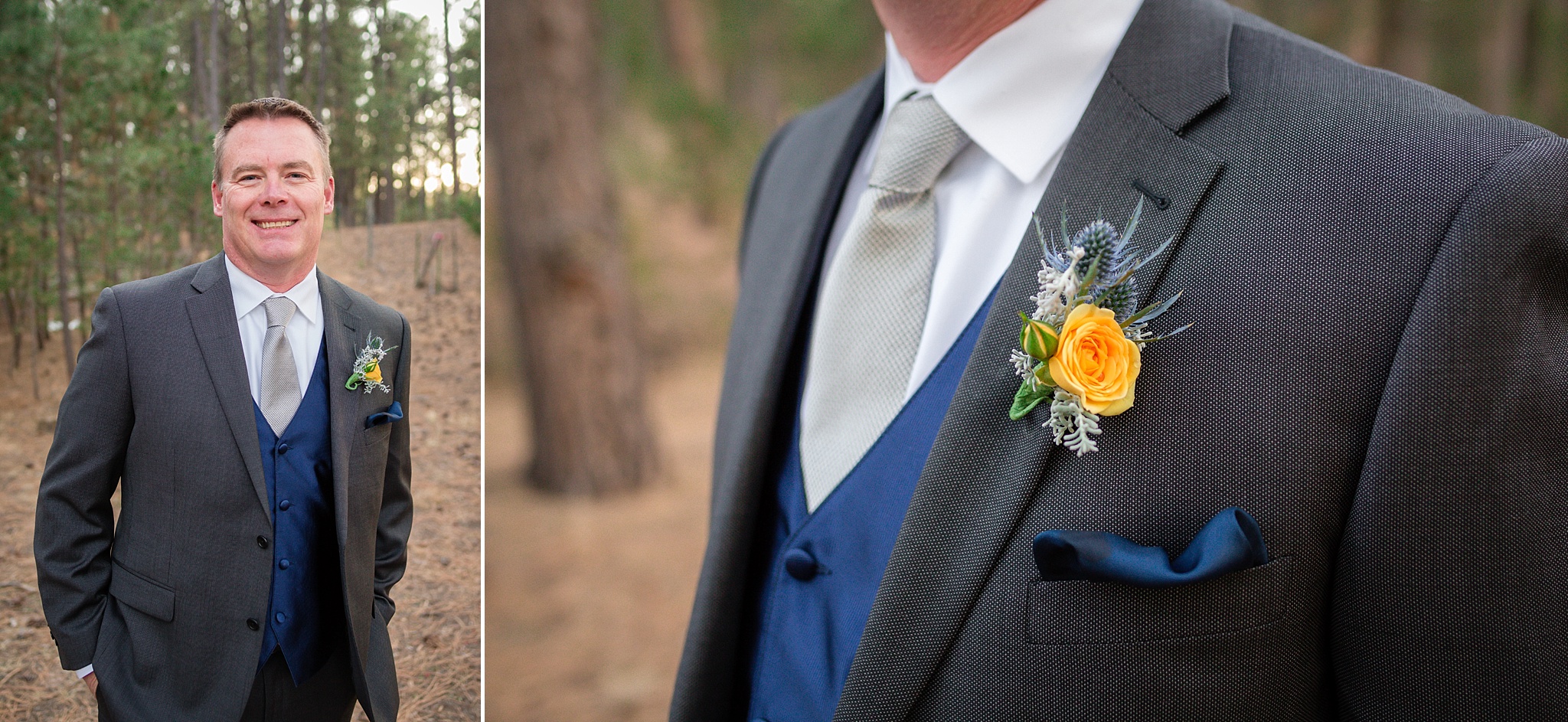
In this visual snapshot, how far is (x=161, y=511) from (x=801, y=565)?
2.79ft

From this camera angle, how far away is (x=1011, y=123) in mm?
1263

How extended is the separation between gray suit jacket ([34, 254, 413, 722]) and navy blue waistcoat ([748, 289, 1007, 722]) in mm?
717

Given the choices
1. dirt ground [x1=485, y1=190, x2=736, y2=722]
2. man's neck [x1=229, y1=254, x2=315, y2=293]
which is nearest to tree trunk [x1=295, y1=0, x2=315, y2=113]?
man's neck [x1=229, y1=254, x2=315, y2=293]

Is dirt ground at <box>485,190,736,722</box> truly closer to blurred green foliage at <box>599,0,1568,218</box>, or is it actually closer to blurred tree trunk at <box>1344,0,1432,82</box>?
blurred green foliage at <box>599,0,1568,218</box>

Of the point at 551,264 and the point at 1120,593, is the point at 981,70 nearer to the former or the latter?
the point at 1120,593

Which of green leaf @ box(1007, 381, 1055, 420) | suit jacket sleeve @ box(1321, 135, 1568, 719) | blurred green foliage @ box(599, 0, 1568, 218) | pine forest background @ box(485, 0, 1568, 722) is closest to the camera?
suit jacket sleeve @ box(1321, 135, 1568, 719)

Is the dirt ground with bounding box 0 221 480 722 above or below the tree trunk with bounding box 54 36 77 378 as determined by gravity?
below

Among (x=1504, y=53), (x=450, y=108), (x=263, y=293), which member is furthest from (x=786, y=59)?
(x=263, y=293)

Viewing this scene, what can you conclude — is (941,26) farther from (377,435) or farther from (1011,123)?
(377,435)

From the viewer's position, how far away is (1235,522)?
37.3 inches

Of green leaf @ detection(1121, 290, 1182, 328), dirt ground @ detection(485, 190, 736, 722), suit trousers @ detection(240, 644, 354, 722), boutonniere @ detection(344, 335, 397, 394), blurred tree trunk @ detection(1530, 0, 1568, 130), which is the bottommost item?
dirt ground @ detection(485, 190, 736, 722)

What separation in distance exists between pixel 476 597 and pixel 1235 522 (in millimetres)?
1145

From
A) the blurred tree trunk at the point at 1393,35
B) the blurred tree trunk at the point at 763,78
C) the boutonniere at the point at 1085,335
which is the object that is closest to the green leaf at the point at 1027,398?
the boutonniere at the point at 1085,335

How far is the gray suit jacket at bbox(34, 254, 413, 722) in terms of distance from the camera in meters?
1.18
